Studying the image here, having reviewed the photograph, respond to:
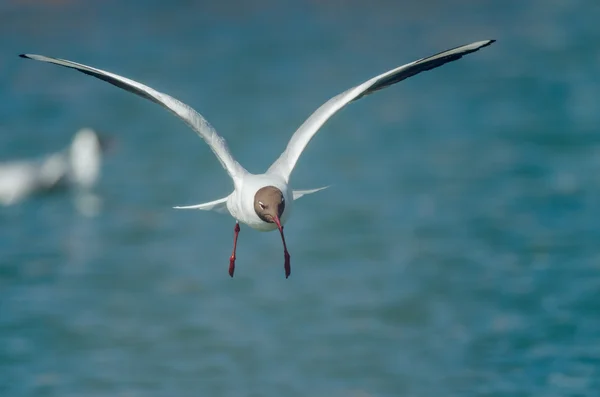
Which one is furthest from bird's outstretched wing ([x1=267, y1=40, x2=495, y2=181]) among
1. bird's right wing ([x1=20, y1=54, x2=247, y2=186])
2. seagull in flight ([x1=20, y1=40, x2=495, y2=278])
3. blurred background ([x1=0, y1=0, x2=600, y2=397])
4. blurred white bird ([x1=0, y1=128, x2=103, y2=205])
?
blurred white bird ([x1=0, y1=128, x2=103, y2=205])

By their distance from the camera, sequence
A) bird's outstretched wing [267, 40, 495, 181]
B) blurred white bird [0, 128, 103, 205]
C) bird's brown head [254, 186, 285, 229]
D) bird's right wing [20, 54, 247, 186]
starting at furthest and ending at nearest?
1. blurred white bird [0, 128, 103, 205]
2. bird's outstretched wing [267, 40, 495, 181]
3. bird's right wing [20, 54, 247, 186]
4. bird's brown head [254, 186, 285, 229]

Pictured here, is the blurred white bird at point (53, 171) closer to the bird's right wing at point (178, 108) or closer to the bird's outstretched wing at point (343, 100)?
the bird's right wing at point (178, 108)

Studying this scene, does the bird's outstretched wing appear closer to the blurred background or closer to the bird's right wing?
the bird's right wing

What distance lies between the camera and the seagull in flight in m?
7.44

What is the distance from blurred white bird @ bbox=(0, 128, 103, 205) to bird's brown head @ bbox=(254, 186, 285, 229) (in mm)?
8945

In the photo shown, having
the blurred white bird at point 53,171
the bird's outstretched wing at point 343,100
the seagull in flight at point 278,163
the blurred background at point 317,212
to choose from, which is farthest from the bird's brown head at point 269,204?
the blurred white bird at point 53,171

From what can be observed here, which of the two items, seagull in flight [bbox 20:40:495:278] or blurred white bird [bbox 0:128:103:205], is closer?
seagull in flight [bbox 20:40:495:278]

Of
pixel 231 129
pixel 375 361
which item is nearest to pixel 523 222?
pixel 375 361

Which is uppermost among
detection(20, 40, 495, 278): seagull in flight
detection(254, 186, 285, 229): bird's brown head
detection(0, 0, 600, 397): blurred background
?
detection(0, 0, 600, 397): blurred background

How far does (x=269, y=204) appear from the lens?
7301mm

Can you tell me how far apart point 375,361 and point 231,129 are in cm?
786

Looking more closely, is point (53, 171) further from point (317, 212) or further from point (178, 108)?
point (178, 108)

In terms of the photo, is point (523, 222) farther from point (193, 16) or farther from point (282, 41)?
point (193, 16)

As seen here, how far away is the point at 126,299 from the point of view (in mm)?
14500
